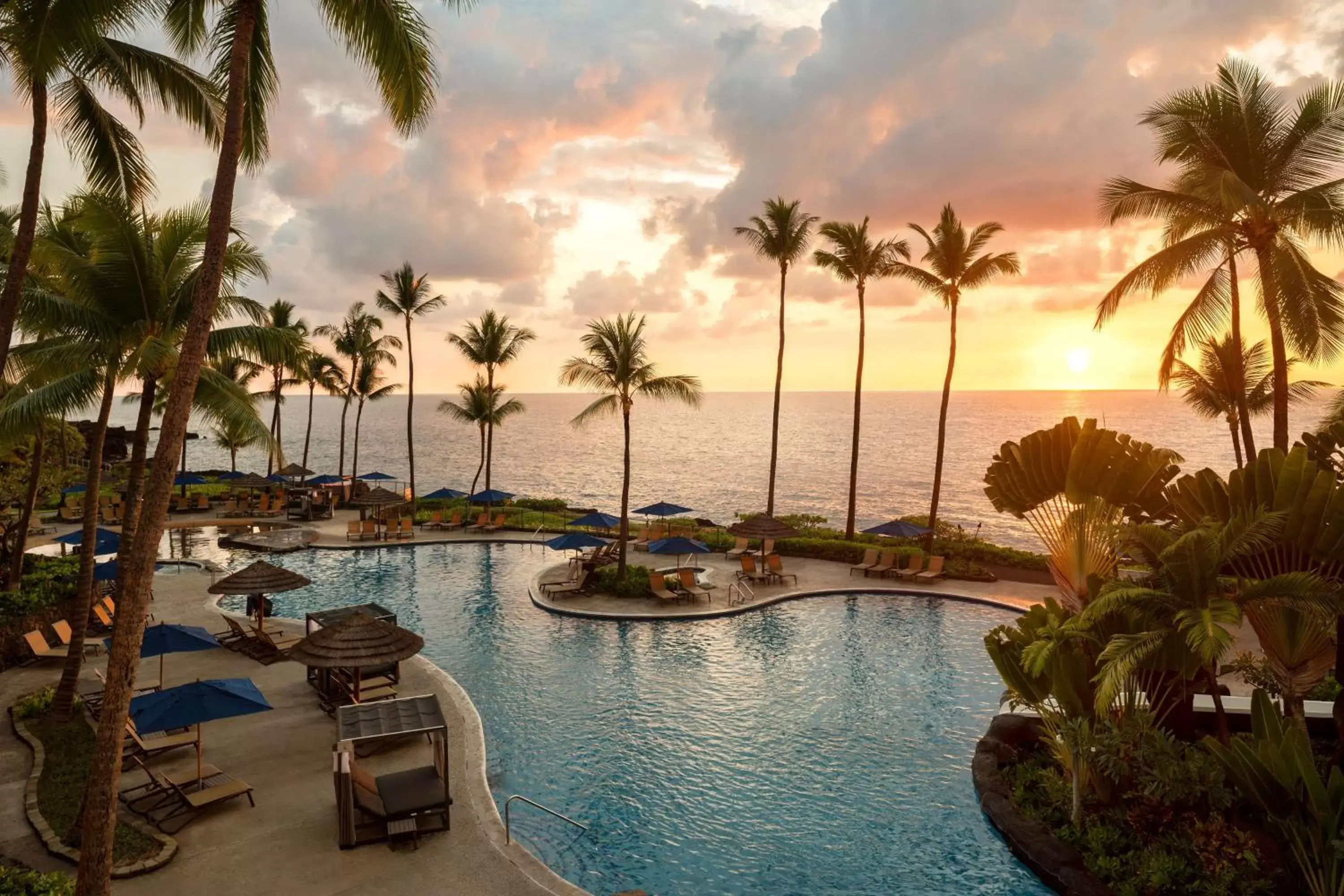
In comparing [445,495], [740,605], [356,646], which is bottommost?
[740,605]

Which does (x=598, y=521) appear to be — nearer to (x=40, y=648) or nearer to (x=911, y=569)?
(x=911, y=569)

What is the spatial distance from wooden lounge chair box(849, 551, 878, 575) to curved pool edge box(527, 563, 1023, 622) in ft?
6.77

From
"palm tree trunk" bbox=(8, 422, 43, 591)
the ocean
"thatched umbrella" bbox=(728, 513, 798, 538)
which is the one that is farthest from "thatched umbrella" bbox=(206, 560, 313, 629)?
the ocean

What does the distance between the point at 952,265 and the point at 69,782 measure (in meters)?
29.9

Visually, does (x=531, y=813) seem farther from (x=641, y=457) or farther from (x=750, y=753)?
(x=641, y=457)

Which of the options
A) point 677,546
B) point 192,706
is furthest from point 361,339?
point 192,706

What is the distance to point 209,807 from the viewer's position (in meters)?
11.1

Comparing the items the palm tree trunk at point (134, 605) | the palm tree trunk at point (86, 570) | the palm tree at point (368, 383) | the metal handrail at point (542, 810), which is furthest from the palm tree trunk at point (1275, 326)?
the palm tree at point (368, 383)

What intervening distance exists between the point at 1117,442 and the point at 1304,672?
4155mm

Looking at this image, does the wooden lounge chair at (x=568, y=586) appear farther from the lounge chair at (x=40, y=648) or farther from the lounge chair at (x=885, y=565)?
the lounge chair at (x=40, y=648)

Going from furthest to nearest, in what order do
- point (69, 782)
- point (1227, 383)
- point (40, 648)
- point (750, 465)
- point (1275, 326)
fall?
point (750, 465) → point (1227, 383) → point (40, 648) → point (1275, 326) → point (69, 782)

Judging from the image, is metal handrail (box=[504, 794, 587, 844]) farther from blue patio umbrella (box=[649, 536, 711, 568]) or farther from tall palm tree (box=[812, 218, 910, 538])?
tall palm tree (box=[812, 218, 910, 538])

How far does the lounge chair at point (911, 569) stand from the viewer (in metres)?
26.7

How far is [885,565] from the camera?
89.7 feet
